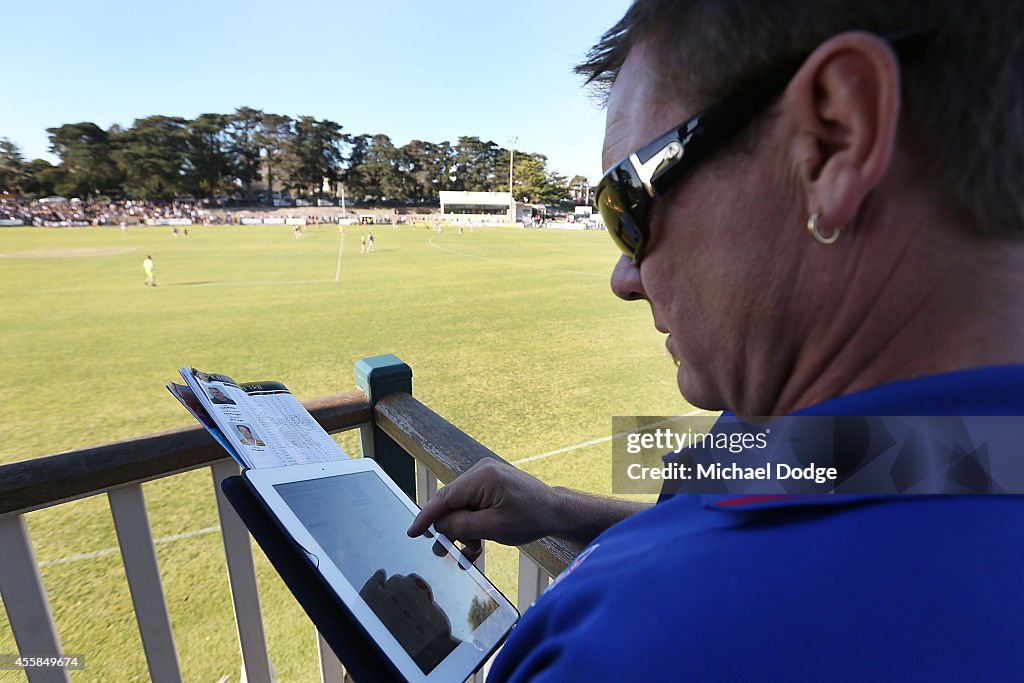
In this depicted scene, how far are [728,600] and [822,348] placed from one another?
31 cm

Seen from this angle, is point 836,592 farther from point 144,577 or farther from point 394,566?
point 144,577

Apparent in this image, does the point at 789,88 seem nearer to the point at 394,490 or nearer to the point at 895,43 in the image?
the point at 895,43

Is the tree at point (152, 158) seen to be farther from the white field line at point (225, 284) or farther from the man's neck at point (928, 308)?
the man's neck at point (928, 308)

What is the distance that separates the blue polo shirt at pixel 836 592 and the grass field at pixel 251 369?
3.09m

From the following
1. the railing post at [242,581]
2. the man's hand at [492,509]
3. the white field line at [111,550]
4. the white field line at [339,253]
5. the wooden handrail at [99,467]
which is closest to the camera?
the man's hand at [492,509]

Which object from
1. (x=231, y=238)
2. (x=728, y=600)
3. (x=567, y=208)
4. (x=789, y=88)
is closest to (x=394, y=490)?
(x=728, y=600)

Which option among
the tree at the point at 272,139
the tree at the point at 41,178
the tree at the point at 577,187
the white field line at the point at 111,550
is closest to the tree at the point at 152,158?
the tree at the point at 41,178

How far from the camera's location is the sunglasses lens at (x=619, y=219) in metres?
0.76

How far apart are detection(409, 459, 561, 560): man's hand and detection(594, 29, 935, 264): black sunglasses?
54cm

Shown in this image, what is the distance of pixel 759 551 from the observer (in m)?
0.45

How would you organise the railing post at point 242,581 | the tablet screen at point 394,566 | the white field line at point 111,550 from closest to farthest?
the tablet screen at point 394,566
the railing post at point 242,581
the white field line at point 111,550

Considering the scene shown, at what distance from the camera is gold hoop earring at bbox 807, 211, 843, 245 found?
1.78 ft

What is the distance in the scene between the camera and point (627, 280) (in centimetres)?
91

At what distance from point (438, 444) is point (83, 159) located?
85.2 metres
